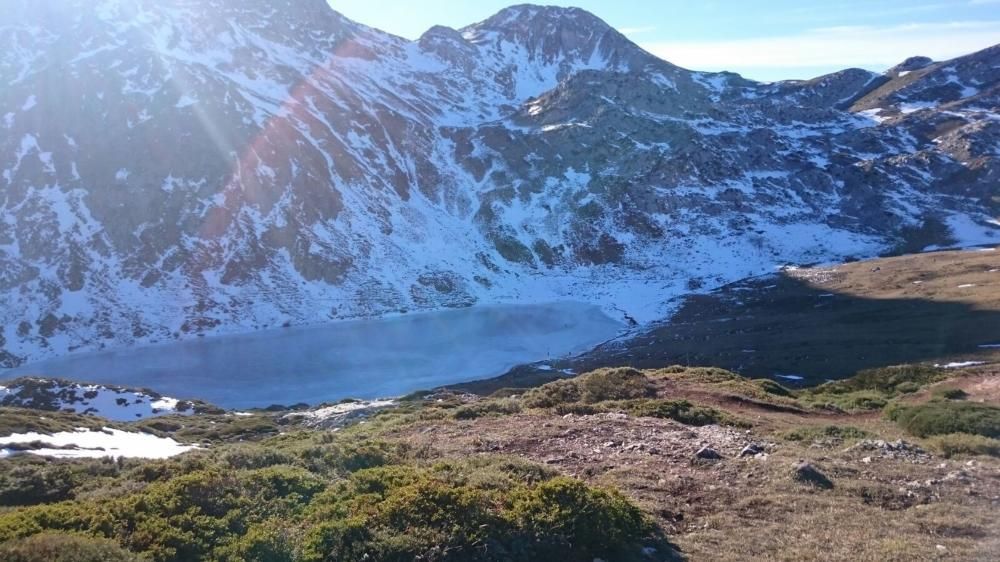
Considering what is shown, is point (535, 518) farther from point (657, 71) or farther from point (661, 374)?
point (657, 71)

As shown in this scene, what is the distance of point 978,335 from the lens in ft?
→ 142

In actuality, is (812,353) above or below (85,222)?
below

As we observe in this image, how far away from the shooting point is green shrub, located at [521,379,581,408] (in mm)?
23734

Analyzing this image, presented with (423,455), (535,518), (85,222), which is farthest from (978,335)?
(85,222)

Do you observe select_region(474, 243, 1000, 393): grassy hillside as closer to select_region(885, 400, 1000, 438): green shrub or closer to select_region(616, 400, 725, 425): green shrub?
select_region(885, 400, 1000, 438): green shrub

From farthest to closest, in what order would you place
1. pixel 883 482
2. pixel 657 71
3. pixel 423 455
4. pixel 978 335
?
pixel 657 71, pixel 978 335, pixel 423 455, pixel 883 482

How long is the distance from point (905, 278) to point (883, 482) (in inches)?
2855

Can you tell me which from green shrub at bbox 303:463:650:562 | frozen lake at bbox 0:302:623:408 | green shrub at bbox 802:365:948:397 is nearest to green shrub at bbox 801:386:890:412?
green shrub at bbox 802:365:948:397

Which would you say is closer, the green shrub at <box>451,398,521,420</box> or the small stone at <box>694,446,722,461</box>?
the small stone at <box>694,446,722,461</box>

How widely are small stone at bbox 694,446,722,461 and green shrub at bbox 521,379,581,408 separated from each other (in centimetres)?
910

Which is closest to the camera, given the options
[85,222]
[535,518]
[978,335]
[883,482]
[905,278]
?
[535,518]

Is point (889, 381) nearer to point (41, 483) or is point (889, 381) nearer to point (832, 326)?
point (832, 326)

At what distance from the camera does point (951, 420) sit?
1666 cm

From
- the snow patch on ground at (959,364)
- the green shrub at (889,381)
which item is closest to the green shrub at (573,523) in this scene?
the green shrub at (889,381)
